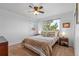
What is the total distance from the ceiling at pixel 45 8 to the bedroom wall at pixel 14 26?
7cm

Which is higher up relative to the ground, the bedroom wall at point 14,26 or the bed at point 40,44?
the bedroom wall at point 14,26

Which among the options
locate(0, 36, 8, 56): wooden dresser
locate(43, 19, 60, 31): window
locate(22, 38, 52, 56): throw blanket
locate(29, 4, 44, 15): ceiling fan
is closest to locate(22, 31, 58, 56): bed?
locate(22, 38, 52, 56): throw blanket

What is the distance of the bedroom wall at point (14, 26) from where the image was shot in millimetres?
1383

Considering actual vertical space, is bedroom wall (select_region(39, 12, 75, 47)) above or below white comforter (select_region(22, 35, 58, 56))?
above

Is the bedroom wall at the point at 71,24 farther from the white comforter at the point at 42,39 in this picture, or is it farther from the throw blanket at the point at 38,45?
the throw blanket at the point at 38,45

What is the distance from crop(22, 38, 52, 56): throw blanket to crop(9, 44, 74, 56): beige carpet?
2.3 inches

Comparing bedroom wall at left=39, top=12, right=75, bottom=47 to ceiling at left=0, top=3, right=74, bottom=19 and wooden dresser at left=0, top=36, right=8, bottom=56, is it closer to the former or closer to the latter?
ceiling at left=0, top=3, right=74, bottom=19

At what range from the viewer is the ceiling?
138 cm

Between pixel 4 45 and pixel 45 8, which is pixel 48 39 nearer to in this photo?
pixel 45 8

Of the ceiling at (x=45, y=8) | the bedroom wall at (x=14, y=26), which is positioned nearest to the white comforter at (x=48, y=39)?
the bedroom wall at (x=14, y=26)

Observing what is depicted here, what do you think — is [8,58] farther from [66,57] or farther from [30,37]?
[66,57]

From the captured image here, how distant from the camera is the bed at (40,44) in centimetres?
140

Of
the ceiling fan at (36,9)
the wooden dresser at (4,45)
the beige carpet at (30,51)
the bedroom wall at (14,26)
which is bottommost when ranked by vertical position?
the beige carpet at (30,51)

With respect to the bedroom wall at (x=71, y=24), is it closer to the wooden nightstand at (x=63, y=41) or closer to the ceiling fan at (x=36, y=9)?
the wooden nightstand at (x=63, y=41)
